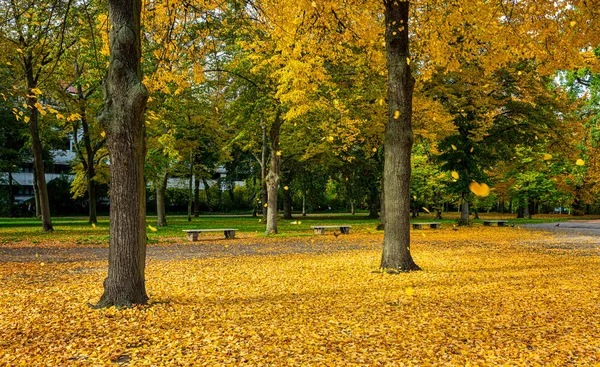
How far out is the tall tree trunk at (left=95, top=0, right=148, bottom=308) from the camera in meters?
6.05

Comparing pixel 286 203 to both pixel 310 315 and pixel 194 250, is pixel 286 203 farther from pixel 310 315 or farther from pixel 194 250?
pixel 310 315

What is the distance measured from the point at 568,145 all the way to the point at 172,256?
21.3 meters

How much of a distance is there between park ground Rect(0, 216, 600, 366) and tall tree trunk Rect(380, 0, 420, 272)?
0.65 metres

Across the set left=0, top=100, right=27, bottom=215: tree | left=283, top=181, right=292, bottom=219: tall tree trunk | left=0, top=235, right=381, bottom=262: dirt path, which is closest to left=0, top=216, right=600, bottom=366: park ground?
left=0, top=235, right=381, bottom=262: dirt path

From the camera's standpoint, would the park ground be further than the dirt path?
No

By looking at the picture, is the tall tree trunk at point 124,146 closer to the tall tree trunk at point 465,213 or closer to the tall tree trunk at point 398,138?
the tall tree trunk at point 398,138

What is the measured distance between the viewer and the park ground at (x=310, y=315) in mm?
4324

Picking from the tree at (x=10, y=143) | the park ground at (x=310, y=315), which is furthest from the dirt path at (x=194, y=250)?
the tree at (x=10, y=143)

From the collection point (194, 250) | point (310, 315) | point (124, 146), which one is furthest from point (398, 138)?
point (194, 250)

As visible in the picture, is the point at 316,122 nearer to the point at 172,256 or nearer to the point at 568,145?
the point at 172,256

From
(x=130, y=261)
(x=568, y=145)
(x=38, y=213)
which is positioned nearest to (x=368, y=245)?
(x=130, y=261)

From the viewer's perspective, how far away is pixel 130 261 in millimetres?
6199

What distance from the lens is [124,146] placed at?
6.05 meters

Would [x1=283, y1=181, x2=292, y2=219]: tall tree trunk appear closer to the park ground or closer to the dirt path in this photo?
the dirt path
